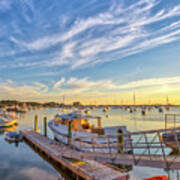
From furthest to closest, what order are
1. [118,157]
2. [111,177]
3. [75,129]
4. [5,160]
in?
[75,129] < [5,160] < [111,177] < [118,157]

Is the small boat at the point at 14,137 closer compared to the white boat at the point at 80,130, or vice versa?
the white boat at the point at 80,130

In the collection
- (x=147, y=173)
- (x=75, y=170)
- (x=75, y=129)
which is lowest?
(x=147, y=173)

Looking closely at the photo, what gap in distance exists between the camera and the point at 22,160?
18938 millimetres

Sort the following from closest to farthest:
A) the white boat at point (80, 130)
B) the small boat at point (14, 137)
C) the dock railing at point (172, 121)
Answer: the dock railing at point (172, 121) < the white boat at point (80, 130) < the small boat at point (14, 137)

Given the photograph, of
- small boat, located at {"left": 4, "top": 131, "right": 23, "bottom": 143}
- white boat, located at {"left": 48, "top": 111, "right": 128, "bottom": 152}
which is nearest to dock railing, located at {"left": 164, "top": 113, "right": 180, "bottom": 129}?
white boat, located at {"left": 48, "top": 111, "right": 128, "bottom": 152}

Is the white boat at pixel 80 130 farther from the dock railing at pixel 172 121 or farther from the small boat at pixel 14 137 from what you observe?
the small boat at pixel 14 137

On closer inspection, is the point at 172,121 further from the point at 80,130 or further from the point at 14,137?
the point at 14,137

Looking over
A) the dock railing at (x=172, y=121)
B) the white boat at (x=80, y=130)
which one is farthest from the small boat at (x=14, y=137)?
the dock railing at (x=172, y=121)

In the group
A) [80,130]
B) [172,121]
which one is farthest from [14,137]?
[172,121]

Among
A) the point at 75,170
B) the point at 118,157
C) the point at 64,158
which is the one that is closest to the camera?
the point at 118,157

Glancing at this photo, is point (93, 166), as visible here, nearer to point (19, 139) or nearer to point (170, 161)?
point (170, 161)

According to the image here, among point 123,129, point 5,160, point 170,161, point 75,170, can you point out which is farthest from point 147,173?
point 5,160

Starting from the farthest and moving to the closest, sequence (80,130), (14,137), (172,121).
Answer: (172,121) → (14,137) → (80,130)

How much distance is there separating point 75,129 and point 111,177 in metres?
11.1
